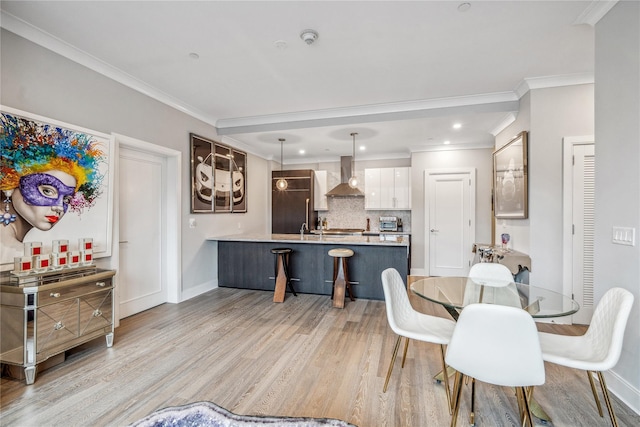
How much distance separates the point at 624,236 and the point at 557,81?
2.07 meters

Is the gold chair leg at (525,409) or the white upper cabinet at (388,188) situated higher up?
the white upper cabinet at (388,188)

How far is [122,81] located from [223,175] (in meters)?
1.99

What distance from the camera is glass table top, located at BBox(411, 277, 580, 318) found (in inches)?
71.8

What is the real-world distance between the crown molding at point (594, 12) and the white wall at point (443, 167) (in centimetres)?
339

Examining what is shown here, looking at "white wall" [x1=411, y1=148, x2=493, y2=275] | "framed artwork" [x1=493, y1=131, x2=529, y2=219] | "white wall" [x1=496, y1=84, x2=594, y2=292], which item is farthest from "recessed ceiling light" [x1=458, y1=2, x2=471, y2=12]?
"white wall" [x1=411, y1=148, x2=493, y2=275]

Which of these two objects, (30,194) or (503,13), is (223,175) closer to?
(30,194)

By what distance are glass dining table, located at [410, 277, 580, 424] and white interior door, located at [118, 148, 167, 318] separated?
10.4ft

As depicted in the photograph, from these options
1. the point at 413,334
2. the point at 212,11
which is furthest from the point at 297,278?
the point at 212,11

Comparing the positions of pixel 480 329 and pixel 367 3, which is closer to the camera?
pixel 480 329

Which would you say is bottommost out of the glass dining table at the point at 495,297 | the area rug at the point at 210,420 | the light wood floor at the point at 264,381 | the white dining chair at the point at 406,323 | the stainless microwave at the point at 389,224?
the light wood floor at the point at 264,381

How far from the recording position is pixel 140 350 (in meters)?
2.62

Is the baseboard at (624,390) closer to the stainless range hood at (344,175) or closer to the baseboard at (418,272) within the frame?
the baseboard at (418,272)

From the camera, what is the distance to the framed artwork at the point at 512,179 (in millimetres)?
3383

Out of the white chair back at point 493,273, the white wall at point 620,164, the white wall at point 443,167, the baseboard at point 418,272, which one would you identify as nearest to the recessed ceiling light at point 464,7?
the white wall at point 620,164
